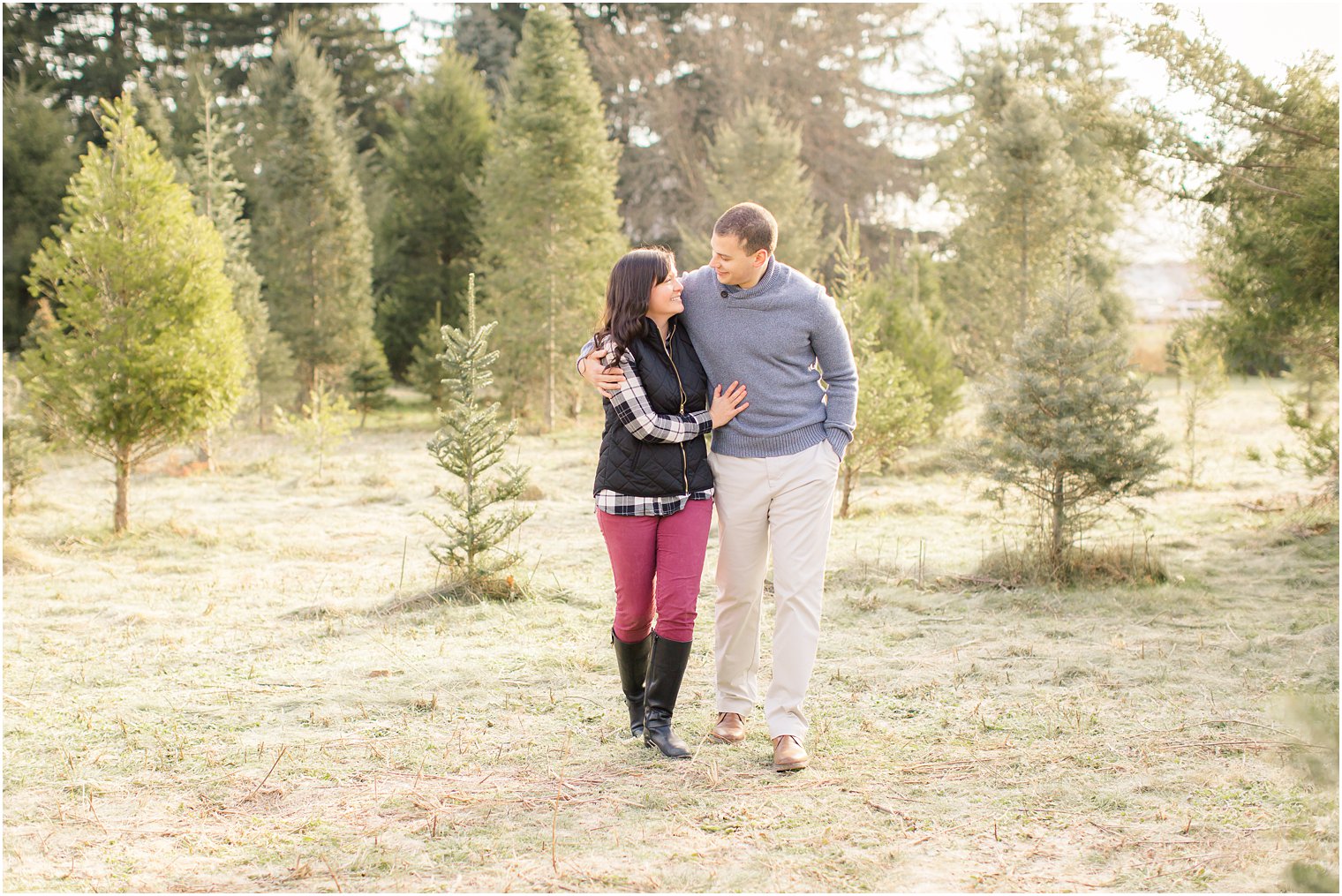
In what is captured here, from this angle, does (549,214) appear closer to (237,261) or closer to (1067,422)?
(237,261)

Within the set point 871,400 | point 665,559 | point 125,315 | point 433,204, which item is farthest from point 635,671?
point 433,204

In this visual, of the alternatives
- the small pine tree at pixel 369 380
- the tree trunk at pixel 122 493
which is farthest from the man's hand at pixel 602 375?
the small pine tree at pixel 369 380

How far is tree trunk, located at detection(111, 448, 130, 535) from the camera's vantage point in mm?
9492

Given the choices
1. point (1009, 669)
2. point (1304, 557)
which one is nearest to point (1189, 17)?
point (1304, 557)

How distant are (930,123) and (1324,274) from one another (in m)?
23.2

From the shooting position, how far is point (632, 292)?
4.07 metres

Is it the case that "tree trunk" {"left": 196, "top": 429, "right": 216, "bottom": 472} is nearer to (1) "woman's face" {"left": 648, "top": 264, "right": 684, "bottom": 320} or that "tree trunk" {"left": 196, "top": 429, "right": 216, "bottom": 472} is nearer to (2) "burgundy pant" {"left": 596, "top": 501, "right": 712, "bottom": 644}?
(2) "burgundy pant" {"left": 596, "top": 501, "right": 712, "bottom": 644}

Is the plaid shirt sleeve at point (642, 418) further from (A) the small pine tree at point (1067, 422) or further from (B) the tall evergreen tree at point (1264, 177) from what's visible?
(B) the tall evergreen tree at point (1264, 177)

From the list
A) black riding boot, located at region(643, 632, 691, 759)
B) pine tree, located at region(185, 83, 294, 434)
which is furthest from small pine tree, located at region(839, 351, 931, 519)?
pine tree, located at region(185, 83, 294, 434)

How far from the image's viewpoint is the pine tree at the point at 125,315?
915cm

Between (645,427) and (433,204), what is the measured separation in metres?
18.7

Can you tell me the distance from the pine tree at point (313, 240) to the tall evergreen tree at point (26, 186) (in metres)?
8.20

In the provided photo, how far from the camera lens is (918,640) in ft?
20.2

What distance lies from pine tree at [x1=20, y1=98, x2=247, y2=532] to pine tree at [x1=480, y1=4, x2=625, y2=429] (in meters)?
8.06
